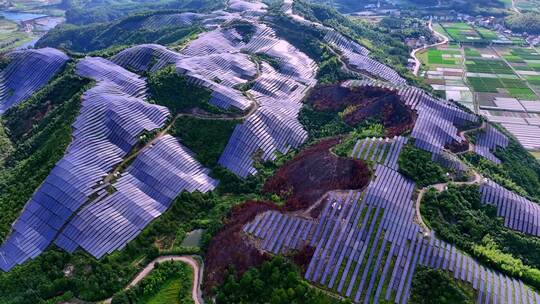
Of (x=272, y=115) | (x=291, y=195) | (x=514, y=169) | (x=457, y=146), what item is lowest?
(x=514, y=169)

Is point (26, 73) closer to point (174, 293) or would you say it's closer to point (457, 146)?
point (174, 293)

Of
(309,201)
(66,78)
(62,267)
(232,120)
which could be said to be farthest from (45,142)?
(309,201)

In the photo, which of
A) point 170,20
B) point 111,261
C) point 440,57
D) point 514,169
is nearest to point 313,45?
point 440,57

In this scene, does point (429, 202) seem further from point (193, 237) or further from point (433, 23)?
point (433, 23)

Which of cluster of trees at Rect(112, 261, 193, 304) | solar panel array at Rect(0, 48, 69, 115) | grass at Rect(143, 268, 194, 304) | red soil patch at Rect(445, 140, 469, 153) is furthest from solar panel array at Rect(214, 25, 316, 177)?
solar panel array at Rect(0, 48, 69, 115)

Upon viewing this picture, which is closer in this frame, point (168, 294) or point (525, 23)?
point (168, 294)

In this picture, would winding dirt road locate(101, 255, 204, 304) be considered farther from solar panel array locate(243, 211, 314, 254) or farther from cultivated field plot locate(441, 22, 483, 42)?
cultivated field plot locate(441, 22, 483, 42)

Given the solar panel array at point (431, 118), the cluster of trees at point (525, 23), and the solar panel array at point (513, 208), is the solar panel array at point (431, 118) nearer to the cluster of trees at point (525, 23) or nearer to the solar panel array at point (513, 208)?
the solar panel array at point (513, 208)
